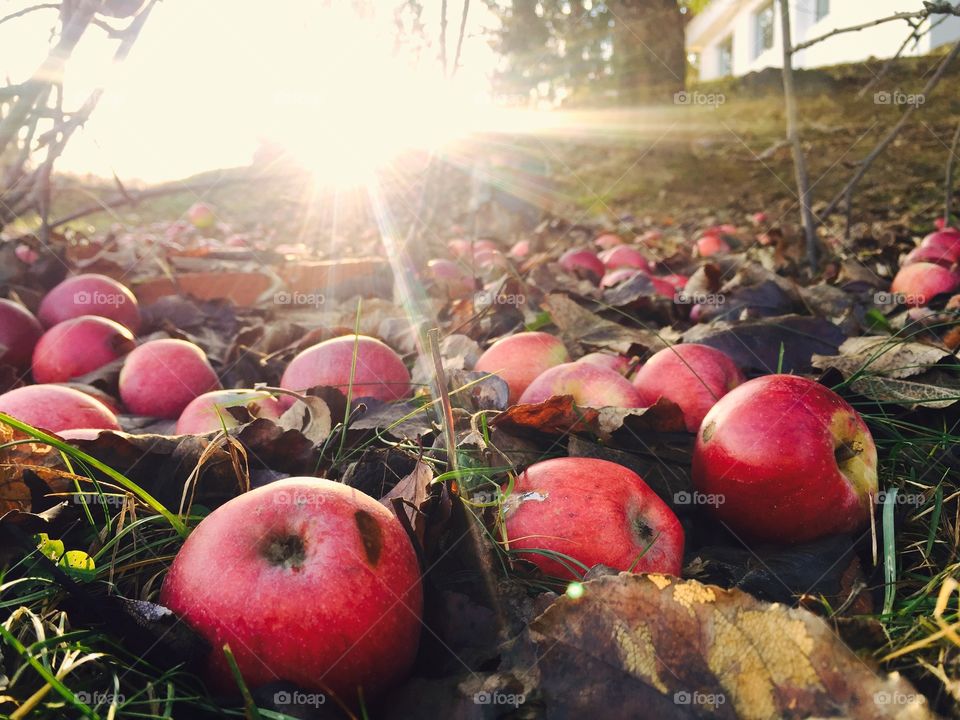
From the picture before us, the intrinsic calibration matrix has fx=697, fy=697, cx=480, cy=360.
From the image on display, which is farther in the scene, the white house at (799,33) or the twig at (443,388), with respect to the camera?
the white house at (799,33)

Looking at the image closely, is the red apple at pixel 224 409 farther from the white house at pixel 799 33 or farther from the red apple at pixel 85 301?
the white house at pixel 799 33

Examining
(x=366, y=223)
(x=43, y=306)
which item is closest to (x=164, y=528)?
(x=43, y=306)

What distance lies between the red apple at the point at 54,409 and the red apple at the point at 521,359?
123 centimetres

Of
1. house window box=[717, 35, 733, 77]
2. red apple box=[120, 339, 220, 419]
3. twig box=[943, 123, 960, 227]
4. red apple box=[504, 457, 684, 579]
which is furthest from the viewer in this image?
house window box=[717, 35, 733, 77]

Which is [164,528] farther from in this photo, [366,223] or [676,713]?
[366,223]

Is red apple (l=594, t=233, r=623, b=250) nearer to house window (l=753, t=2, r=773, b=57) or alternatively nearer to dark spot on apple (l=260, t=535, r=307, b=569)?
dark spot on apple (l=260, t=535, r=307, b=569)

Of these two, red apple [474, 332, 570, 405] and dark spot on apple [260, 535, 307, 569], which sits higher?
red apple [474, 332, 570, 405]

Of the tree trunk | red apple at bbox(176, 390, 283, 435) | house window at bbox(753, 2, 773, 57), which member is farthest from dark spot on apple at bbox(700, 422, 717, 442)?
house window at bbox(753, 2, 773, 57)

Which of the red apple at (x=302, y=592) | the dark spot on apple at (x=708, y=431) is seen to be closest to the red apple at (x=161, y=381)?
the red apple at (x=302, y=592)

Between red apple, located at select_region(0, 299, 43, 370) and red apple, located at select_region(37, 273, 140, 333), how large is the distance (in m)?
0.28

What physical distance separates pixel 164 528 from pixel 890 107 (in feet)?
30.2

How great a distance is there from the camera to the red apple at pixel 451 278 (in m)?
4.09

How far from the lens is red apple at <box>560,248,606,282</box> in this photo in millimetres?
4332

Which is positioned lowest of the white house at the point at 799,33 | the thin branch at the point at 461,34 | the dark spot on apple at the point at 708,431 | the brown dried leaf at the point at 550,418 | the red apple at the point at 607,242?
the dark spot on apple at the point at 708,431
